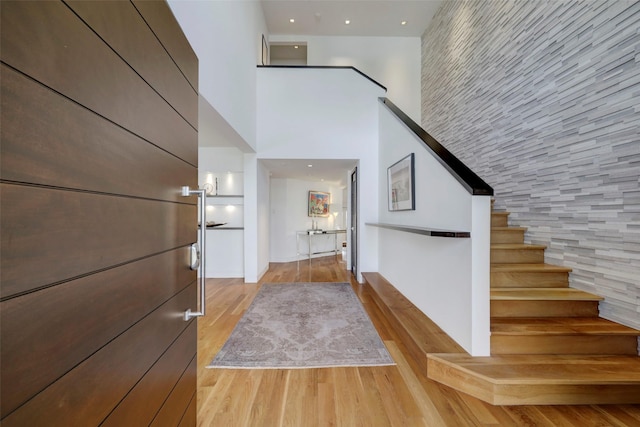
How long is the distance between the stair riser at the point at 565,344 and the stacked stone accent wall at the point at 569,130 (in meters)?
0.19

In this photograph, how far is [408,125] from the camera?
3027 mm

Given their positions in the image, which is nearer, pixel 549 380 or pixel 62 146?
pixel 62 146

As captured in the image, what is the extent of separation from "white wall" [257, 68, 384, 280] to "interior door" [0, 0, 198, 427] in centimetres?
368

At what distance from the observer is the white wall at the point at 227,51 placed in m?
2.15

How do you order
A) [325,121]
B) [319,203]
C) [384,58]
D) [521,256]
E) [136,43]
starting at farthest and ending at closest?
1. [319,203]
2. [384,58]
3. [325,121]
4. [521,256]
5. [136,43]

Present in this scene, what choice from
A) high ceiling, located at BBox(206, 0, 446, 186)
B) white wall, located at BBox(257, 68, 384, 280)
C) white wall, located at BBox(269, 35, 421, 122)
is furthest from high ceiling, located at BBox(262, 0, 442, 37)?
white wall, located at BBox(257, 68, 384, 280)

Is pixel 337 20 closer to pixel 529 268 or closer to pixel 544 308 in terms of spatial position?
pixel 529 268

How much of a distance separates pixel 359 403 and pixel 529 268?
6.52 feet

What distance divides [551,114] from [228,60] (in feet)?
11.3

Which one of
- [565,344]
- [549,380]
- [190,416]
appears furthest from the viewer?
[565,344]

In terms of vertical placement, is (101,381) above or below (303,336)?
above

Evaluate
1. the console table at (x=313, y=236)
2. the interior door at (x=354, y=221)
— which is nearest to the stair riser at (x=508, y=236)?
the interior door at (x=354, y=221)

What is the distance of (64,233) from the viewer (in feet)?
1.77

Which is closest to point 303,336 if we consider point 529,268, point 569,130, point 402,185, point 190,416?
point 190,416
